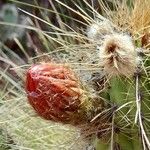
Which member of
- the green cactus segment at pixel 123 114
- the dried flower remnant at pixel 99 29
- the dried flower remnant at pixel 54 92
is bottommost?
the green cactus segment at pixel 123 114

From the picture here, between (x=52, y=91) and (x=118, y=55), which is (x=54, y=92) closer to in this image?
(x=52, y=91)

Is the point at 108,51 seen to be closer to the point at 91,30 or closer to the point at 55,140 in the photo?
the point at 91,30

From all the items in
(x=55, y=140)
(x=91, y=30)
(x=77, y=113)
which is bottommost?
(x=55, y=140)

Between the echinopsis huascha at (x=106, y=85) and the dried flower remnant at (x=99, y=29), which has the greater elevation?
the dried flower remnant at (x=99, y=29)

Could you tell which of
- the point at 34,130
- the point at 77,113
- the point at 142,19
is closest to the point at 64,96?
the point at 77,113
